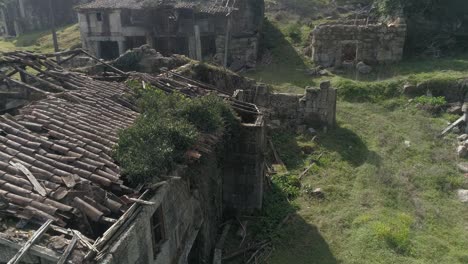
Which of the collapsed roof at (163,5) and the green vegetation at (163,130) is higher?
the collapsed roof at (163,5)

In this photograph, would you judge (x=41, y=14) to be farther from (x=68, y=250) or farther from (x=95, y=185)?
(x=68, y=250)

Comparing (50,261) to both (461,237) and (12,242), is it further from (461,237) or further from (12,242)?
(461,237)

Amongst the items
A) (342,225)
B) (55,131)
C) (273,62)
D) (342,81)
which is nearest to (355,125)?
(342,81)

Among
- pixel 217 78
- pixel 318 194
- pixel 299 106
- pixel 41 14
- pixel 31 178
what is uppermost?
pixel 41 14

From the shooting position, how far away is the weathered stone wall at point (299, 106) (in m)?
20.0

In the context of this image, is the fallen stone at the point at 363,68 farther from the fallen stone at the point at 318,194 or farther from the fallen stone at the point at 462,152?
the fallen stone at the point at 318,194

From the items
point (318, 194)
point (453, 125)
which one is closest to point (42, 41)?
point (318, 194)

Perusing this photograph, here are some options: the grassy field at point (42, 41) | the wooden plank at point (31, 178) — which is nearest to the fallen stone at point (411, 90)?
the wooden plank at point (31, 178)

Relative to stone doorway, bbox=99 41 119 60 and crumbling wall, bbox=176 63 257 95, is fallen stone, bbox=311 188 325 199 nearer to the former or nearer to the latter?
crumbling wall, bbox=176 63 257 95

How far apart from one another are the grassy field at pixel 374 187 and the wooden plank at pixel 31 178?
7526mm

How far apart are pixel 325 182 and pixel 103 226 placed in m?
10.8

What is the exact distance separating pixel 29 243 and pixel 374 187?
41.1 feet

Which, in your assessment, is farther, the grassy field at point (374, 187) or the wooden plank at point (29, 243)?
the grassy field at point (374, 187)

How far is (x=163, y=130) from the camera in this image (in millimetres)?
8461
